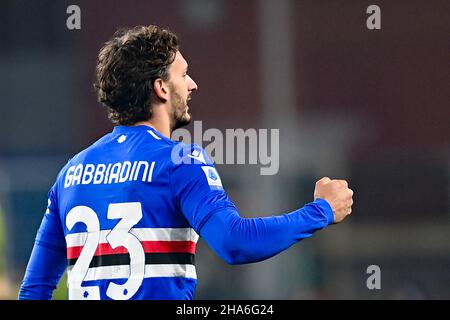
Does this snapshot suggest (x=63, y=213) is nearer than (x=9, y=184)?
Yes

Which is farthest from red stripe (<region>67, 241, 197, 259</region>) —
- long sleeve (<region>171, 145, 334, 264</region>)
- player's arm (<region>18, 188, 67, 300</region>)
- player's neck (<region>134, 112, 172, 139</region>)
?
player's neck (<region>134, 112, 172, 139</region>)

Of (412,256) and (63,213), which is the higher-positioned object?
(63,213)

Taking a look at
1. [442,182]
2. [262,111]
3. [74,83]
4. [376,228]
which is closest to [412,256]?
[376,228]

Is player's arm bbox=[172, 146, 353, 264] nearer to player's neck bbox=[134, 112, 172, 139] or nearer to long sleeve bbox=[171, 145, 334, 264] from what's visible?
long sleeve bbox=[171, 145, 334, 264]

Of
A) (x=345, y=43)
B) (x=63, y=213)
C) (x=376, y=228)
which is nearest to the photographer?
(x=63, y=213)

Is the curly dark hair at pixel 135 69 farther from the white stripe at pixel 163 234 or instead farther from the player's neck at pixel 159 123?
the white stripe at pixel 163 234

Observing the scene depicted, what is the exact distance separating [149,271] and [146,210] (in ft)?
0.55

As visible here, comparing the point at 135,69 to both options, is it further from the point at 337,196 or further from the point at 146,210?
the point at 337,196

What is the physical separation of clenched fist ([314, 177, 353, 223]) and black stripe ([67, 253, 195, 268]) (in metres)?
0.40

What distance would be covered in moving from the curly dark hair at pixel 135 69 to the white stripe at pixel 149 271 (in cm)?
45

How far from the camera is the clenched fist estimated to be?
8.29 ft

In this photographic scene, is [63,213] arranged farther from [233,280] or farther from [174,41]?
[233,280]

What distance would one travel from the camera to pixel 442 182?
42.8ft
